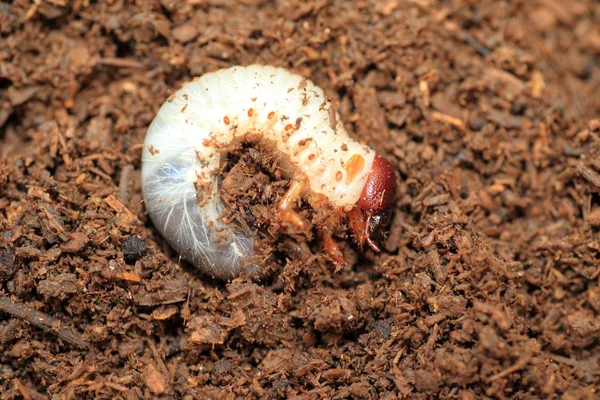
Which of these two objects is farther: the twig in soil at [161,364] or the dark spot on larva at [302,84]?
the dark spot on larva at [302,84]

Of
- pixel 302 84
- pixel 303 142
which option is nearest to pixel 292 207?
pixel 303 142

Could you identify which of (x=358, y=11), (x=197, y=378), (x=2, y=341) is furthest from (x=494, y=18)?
(x=2, y=341)

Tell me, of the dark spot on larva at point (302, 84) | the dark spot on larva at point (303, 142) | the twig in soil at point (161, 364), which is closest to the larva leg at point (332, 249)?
the dark spot on larva at point (303, 142)

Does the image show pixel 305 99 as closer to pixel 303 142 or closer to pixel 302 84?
pixel 302 84

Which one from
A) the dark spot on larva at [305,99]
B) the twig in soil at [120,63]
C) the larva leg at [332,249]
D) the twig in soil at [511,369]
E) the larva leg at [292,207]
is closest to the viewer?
the twig in soil at [511,369]

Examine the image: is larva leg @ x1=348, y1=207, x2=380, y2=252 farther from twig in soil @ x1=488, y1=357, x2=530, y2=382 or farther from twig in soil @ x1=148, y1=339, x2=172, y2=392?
twig in soil @ x1=148, y1=339, x2=172, y2=392

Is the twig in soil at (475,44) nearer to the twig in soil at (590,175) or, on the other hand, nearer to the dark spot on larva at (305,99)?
the twig in soil at (590,175)
